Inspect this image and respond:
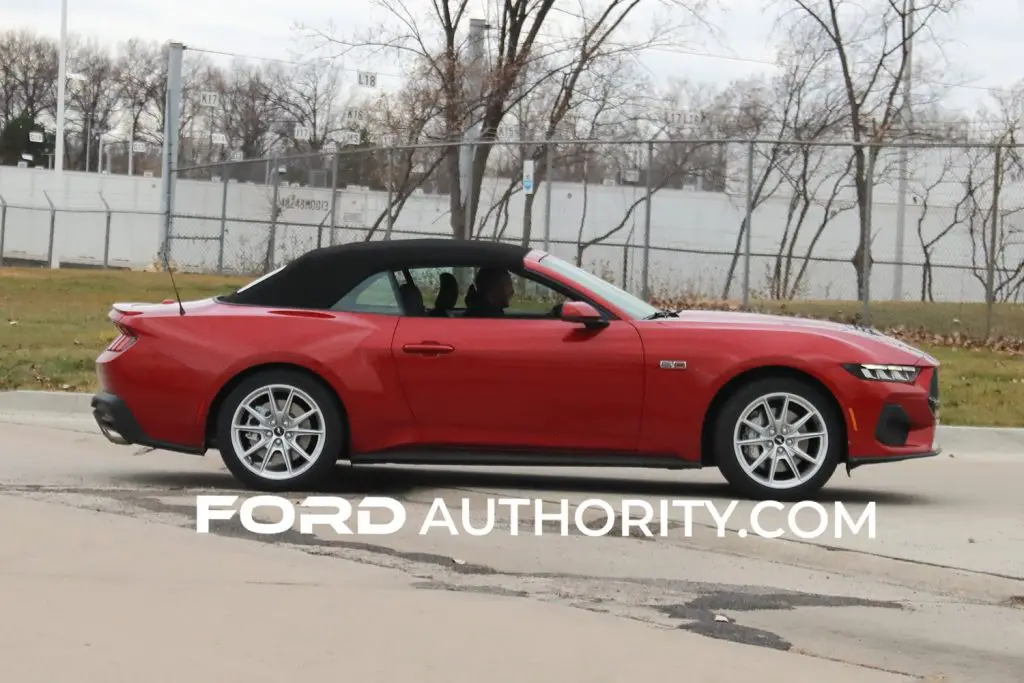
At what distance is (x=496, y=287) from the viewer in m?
9.14

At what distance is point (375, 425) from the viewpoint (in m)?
8.93

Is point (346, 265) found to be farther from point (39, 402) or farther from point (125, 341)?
point (39, 402)

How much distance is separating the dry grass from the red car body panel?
4.64m

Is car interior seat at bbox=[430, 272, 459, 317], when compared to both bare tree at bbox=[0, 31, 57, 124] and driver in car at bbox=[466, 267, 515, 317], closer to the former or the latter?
driver in car at bbox=[466, 267, 515, 317]

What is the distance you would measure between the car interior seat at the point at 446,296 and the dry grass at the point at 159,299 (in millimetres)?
5572

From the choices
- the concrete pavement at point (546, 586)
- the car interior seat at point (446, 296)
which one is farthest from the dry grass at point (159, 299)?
the car interior seat at point (446, 296)

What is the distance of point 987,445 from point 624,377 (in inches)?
182

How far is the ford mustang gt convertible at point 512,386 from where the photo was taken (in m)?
8.81

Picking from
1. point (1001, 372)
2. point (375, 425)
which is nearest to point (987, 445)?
point (1001, 372)

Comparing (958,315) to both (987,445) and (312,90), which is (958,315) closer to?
(987,445)

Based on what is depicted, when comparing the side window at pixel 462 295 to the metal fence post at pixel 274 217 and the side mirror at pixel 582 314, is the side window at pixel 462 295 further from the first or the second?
the metal fence post at pixel 274 217

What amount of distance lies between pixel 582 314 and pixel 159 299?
17.5 m

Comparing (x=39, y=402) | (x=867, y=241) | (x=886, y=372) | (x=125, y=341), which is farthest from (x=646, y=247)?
(x=125, y=341)

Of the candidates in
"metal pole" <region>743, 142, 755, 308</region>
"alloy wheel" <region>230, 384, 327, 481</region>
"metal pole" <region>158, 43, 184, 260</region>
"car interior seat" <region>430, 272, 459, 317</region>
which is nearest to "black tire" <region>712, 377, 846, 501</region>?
"car interior seat" <region>430, 272, 459, 317</region>
